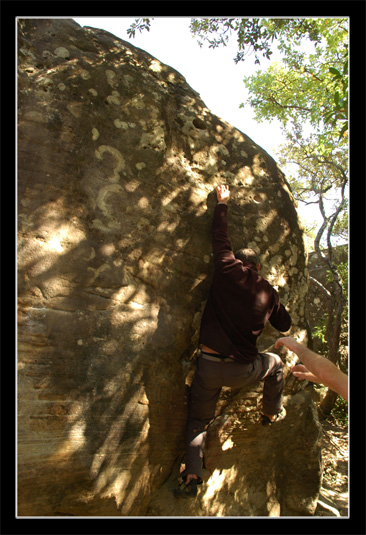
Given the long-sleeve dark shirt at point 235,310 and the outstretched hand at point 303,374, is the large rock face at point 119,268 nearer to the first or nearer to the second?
the long-sleeve dark shirt at point 235,310

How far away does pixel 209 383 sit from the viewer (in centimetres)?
363

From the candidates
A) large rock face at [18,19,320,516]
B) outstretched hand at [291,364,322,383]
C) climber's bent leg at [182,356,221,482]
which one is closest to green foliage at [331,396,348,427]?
large rock face at [18,19,320,516]

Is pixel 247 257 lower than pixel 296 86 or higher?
lower

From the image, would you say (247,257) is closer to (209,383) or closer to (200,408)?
(209,383)

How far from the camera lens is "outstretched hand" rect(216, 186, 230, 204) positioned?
4.18 m

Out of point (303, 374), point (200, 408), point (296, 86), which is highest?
point (296, 86)

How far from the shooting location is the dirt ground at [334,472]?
16.4 feet

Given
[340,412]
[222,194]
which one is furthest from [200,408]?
[340,412]

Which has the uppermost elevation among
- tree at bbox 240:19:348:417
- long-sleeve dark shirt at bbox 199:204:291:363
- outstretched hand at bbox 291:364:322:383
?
tree at bbox 240:19:348:417

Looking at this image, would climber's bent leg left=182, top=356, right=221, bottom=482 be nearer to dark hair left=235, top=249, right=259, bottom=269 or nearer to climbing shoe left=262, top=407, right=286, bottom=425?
climbing shoe left=262, top=407, right=286, bottom=425

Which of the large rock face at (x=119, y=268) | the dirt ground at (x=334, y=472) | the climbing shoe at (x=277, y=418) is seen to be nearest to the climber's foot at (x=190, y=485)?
the large rock face at (x=119, y=268)

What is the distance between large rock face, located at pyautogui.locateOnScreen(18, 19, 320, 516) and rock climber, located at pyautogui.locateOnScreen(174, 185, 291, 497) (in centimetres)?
23

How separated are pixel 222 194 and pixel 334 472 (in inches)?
Result: 205

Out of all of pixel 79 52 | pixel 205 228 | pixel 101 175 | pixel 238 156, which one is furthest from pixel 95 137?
pixel 238 156
